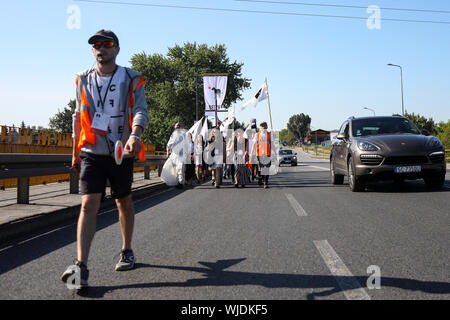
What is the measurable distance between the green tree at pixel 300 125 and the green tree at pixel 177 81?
12913 centimetres

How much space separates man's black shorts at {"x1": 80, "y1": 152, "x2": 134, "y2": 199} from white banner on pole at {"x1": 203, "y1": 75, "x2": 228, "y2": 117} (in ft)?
71.8

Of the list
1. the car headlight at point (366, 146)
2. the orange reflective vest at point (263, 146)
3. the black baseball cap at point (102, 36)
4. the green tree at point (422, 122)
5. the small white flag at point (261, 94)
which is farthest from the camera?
the green tree at point (422, 122)

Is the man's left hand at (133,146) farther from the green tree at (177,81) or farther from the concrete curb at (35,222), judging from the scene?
the green tree at (177,81)

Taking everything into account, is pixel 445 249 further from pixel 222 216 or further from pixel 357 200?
pixel 357 200

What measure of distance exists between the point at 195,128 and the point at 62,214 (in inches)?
384

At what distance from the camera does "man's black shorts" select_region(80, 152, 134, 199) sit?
3227 mm

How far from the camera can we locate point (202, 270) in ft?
11.3

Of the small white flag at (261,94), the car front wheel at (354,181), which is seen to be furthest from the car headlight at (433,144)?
the small white flag at (261,94)

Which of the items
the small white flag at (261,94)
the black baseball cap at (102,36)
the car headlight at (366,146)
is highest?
the small white flag at (261,94)

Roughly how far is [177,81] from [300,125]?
133318 millimetres

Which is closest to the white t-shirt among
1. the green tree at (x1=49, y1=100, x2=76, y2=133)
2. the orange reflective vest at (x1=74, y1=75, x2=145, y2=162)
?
the orange reflective vest at (x1=74, y1=75, x2=145, y2=162)

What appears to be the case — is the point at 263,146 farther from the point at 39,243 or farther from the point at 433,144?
the point at 39,243

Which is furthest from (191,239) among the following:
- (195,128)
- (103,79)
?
(195,128)

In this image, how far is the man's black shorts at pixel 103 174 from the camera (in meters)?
3.23
